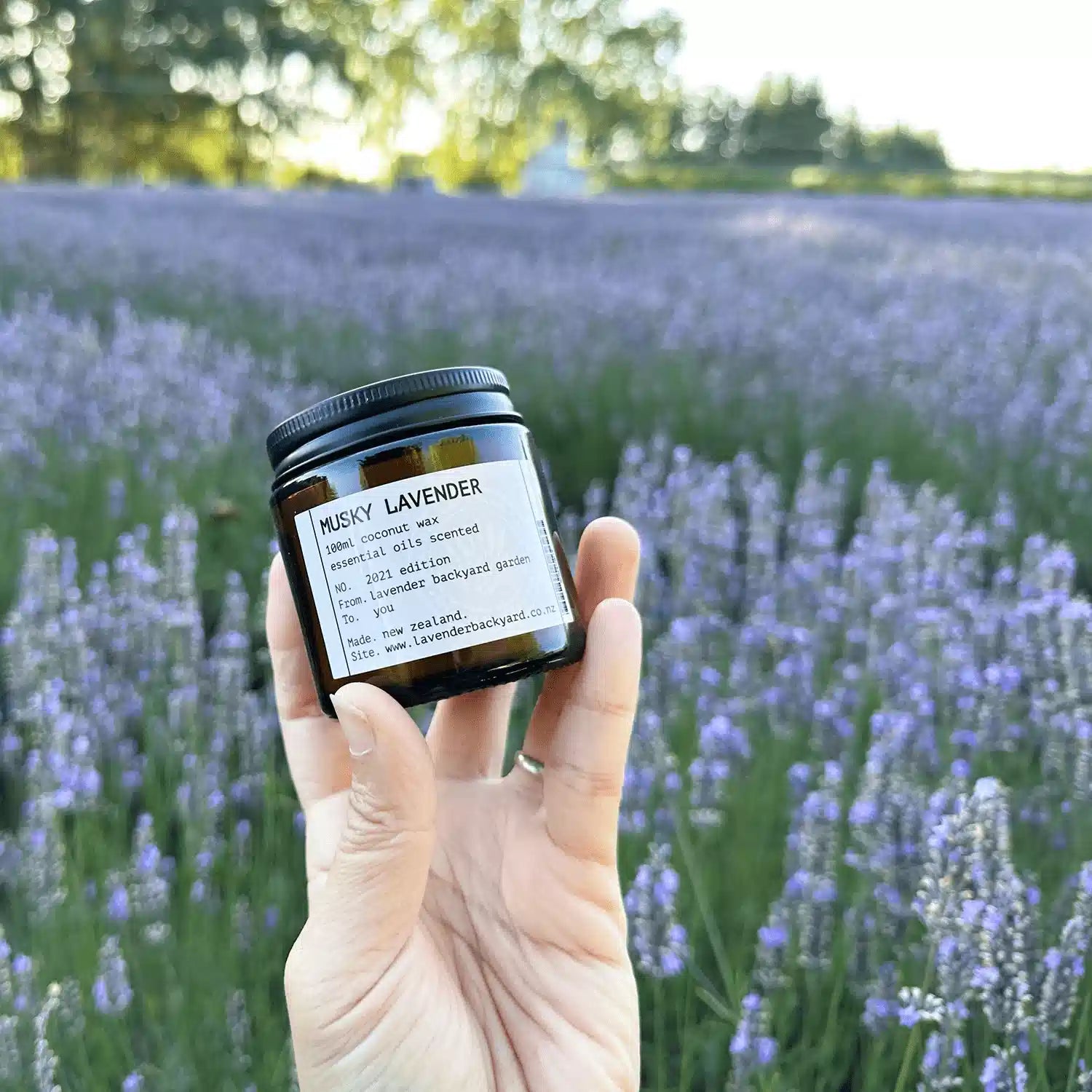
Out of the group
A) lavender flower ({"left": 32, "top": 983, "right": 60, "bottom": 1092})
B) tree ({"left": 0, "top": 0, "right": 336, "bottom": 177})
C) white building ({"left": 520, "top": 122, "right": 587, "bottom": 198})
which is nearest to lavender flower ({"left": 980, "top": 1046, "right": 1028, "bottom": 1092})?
lavender flower ({"left": 32, "top": 983, "right": 60, "bottom": 1092})

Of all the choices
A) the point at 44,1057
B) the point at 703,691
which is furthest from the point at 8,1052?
the point at 703,691

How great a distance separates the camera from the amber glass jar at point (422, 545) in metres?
1.19

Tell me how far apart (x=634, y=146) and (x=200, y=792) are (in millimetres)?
50296

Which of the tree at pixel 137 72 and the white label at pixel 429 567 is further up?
the tree at pixel 137 72

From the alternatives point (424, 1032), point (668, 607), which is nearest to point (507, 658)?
point (424, 1032)

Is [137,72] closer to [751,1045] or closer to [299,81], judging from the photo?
[299,81]

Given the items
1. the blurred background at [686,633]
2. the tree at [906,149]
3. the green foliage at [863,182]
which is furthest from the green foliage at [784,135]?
the blurred background at [686,633]

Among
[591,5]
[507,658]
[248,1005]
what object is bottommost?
[248,1005]

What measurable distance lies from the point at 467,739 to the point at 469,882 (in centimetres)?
20

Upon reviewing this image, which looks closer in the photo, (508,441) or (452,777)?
(508,441)

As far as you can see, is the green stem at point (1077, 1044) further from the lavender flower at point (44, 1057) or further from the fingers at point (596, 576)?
the lavender flower at point (44, 1057)

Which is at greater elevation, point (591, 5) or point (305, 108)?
point (591, 5)

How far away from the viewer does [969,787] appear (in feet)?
6.15

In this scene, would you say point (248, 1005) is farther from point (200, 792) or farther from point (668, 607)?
point (668, 607)
